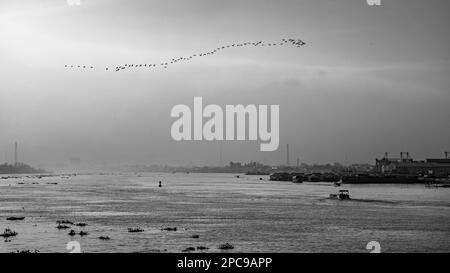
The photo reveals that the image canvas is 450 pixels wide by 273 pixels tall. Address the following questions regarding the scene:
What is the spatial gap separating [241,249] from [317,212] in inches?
1672

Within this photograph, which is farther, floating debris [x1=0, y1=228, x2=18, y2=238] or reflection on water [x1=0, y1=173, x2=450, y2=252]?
floating debris [x1=0, y1=228, x2=18, y2=238]

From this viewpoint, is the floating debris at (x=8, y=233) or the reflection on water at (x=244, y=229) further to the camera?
the floating debris at (x=8, y=233)

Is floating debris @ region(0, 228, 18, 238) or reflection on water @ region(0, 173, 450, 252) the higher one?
floating debris @ region(0, 228, 18, 238)

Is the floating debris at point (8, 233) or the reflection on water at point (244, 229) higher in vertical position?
the floating debris at point (8, 233)

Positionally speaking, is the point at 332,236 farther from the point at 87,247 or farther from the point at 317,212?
the point at 317,212

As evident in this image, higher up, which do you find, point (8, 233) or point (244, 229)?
point (8, 233)

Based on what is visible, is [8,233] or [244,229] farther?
[244,229]
